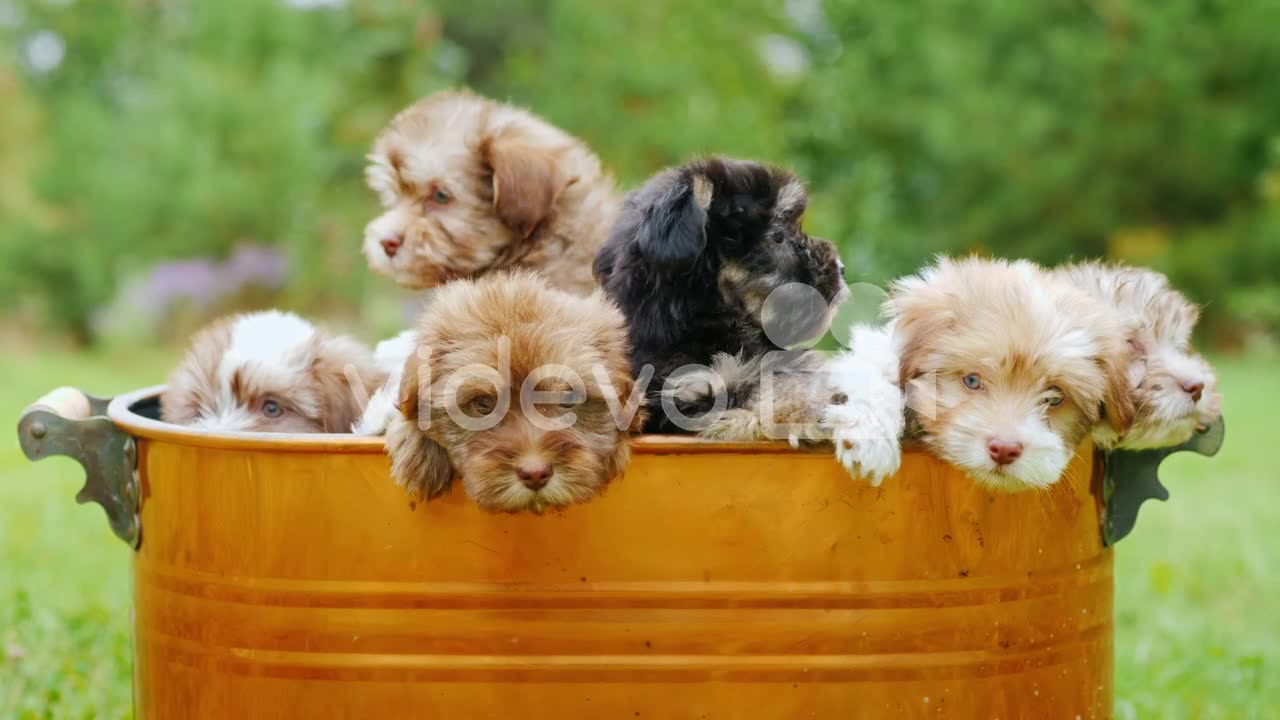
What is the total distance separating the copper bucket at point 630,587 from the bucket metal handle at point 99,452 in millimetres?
303

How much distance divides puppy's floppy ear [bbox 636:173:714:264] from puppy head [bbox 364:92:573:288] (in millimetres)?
731

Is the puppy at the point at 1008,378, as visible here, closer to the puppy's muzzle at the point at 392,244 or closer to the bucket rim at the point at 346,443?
the bucket rim at the point at 346,443

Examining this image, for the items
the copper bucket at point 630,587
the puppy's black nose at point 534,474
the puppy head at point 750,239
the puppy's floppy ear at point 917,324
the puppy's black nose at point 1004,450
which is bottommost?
the copper bucket at point 630,587

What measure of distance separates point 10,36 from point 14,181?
1743 mm

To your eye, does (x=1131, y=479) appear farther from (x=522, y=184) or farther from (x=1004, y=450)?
(x=522, y=184)

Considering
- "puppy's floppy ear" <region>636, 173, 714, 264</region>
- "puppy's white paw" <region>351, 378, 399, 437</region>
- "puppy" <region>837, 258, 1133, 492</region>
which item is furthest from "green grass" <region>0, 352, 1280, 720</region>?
"puppy's floppy ear" <region>636, 173, 714, 264</region>

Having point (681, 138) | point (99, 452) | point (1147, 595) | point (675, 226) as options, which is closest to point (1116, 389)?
point (675, 226)

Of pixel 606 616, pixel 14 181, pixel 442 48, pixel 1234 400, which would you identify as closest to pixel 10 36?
pixel 14 181

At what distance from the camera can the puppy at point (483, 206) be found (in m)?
3.57

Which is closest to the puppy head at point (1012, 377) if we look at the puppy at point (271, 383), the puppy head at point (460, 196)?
the puppy head at point (460, 196)

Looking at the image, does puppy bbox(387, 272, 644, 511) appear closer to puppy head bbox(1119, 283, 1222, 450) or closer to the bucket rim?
the bucket rim

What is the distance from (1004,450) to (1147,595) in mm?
3598

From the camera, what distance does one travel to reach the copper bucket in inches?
109

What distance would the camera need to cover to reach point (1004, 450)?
8.61 feet
